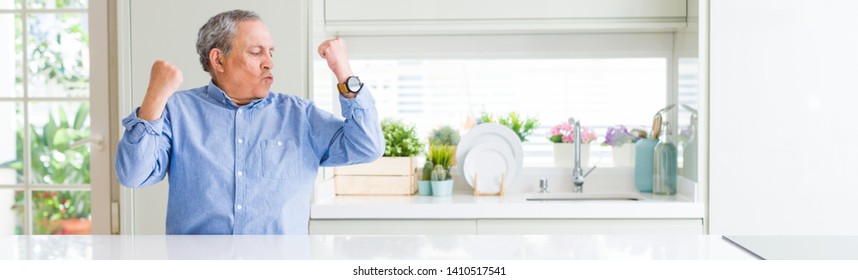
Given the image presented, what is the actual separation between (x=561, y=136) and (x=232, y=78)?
5.86 ft

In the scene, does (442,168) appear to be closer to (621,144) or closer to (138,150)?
(621,144)

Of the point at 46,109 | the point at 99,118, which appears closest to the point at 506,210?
the point at 99,118

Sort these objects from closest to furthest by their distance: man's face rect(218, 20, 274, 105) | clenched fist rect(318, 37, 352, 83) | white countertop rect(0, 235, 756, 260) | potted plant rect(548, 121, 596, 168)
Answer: white countertop rect(0, 235, 756, 260), clenched fist rect(318, 37, 352, 83), man's face rect(218, 20, 274, 105), potted plant rect(548, 121, 596, 168)

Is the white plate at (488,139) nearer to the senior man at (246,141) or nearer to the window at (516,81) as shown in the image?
the window at (516,81)

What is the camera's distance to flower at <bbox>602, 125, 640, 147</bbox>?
3410mm

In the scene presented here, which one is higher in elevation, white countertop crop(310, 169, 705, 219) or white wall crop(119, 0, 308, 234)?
white wall crop(119, 0, 308, 234)

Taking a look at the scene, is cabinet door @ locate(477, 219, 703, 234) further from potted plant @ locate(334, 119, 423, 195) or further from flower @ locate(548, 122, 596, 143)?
flower @ locate(548, 122, 596, 143)

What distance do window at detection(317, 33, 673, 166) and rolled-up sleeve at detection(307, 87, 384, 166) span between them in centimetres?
145

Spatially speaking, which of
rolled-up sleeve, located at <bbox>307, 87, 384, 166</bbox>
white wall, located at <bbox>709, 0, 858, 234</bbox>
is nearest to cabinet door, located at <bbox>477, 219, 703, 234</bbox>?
white wall, located at <bbox>709, 0, 858, 234</bbox>

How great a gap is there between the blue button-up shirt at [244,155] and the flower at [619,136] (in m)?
1.69

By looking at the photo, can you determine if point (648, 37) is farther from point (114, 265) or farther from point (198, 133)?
point (114, 265)

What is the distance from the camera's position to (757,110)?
279cm

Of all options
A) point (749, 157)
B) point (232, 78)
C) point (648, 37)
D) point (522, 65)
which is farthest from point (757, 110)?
point (232, 78)

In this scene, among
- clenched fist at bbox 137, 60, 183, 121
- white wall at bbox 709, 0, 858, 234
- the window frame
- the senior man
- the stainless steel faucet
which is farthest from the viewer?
the stainless steel faucet
